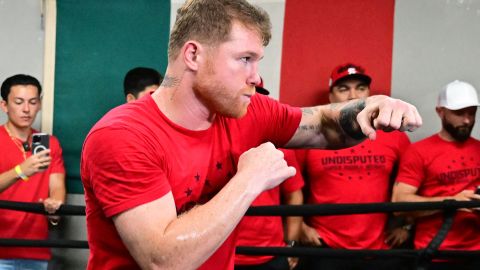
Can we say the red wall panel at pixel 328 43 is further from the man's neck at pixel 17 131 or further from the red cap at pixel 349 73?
the man's neck at pixel 17 131

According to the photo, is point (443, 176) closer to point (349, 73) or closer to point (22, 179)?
point (349, 73)

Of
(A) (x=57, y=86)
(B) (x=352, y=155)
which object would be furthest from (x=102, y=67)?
(B) (x=352, y=155)

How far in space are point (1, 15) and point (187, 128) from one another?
2.87 metres

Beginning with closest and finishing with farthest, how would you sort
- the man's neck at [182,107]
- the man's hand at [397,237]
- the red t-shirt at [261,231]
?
the man's neck at [182,107] → the red t-shirt at [261,231] → the man's hand at [397,237]

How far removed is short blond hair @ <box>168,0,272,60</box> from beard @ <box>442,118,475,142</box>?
207cm

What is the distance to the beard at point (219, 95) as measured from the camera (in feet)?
5.41

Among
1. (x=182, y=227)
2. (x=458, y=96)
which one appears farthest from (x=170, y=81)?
(x=458, y=96)

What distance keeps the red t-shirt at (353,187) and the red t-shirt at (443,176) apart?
5.0 inches

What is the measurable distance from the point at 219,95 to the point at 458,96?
7.06ft

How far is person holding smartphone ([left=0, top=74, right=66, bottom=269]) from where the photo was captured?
354 centimetres

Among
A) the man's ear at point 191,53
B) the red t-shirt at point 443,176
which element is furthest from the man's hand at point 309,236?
the man's ear at point 191,53

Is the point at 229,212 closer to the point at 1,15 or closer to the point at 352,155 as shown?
the point at 352,155

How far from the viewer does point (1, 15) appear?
A: 161 inches

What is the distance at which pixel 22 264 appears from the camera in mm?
3502
